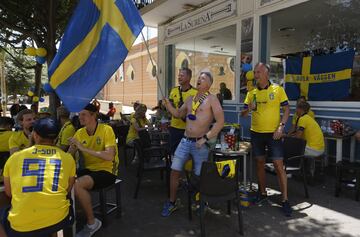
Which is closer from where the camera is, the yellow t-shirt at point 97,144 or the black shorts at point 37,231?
the black shorts at point 37,231

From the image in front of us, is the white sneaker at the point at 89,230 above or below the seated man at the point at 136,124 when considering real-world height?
below

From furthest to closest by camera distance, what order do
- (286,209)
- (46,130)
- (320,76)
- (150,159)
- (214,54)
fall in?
1. (214,54)
2. (320,76)
3. (150,159)
4. (286,209)
5. (46,130)

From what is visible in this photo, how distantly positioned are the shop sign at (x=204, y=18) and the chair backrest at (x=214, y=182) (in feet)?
20.4

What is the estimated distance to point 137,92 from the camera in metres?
28.5

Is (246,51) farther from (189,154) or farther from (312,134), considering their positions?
(189,154)

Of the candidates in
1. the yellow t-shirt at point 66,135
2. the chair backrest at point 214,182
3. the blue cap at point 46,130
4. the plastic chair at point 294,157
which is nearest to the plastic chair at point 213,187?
the chair backrest at point 214,182

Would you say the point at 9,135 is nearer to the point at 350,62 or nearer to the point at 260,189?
the point at 260,189

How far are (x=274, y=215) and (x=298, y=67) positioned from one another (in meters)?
4.76

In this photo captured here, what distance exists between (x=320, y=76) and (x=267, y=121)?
12.5 feet

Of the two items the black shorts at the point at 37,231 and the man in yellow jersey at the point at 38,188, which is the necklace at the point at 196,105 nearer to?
the man in yellow jersey at the point at 38,188

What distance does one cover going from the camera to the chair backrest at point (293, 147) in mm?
4668

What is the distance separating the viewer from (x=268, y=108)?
4.23m

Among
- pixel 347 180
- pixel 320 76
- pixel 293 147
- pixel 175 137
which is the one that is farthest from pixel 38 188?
pixel 320 76

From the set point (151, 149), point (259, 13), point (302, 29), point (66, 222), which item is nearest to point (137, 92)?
point (302, 29)
